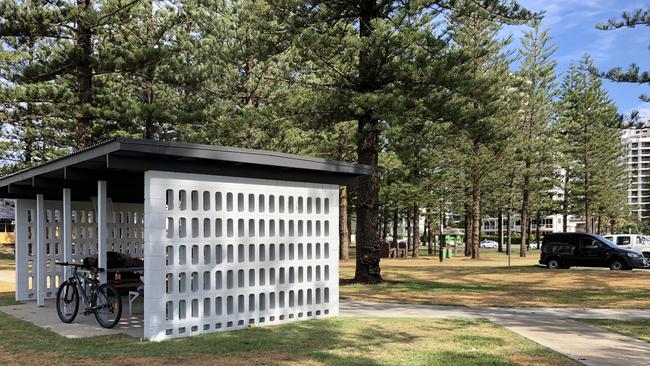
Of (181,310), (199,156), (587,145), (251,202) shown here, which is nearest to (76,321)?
(181,310)

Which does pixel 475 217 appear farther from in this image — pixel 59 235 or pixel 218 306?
pixel 218 306

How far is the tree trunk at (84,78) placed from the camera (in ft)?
61.5

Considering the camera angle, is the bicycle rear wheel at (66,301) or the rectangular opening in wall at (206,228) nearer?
the rectangular opening in wall at (206,228)

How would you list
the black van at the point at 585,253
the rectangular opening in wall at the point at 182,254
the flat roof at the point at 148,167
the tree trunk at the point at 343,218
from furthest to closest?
the tree trunk at the point at 343,218 → the black van at the point at 585,253 → the rectangular opening in wall at the point at 182,254 → the flat roof at the point at 148,167

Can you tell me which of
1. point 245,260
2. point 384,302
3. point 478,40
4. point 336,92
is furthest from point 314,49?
point 478,40

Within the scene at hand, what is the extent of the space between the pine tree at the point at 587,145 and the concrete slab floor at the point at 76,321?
3566cm

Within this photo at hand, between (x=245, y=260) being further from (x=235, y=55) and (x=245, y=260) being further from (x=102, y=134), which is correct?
(x=102, y=134)

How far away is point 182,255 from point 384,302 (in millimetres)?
5481

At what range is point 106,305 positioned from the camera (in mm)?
9078

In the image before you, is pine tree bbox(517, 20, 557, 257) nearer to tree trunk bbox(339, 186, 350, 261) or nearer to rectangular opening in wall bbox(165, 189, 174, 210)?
tree trunk bbox(339, 186, 350, 261)

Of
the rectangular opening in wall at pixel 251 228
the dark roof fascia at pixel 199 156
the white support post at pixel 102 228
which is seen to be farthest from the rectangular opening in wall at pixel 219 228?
the white support post at pixel 102 228

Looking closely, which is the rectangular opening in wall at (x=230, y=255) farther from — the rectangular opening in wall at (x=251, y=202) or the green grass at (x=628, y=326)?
the green grass at (x=628, y=326)

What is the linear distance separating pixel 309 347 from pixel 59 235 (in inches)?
293

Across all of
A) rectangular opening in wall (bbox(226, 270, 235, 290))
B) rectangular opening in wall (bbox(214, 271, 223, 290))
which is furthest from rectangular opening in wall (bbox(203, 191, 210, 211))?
rectangular opening in wall (bbox(226, 270, 235, 290))
